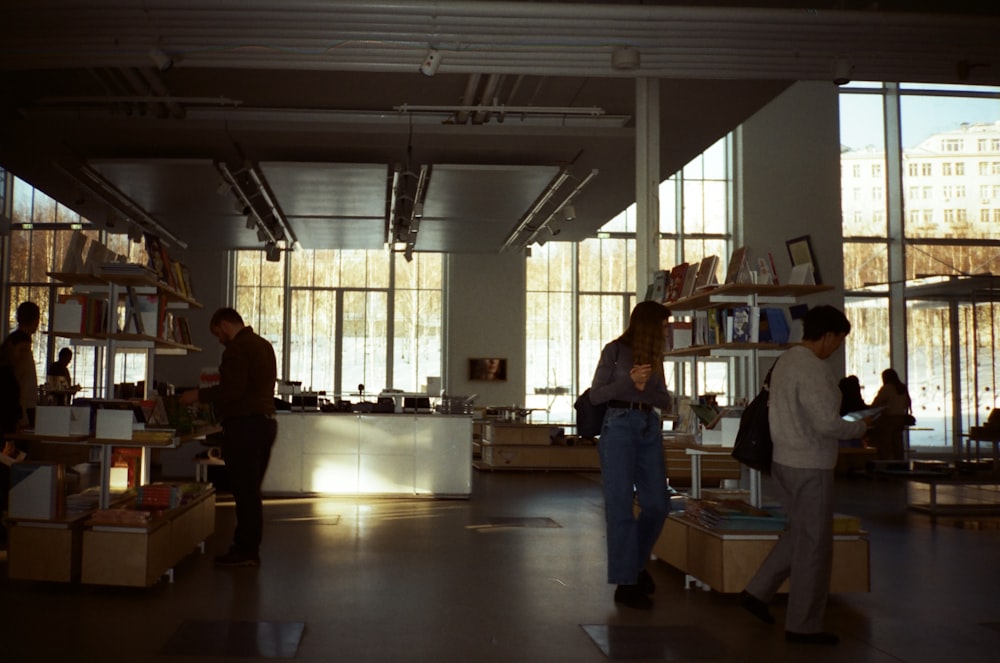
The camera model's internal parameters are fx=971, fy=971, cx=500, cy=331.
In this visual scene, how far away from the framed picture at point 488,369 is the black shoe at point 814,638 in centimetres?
1495

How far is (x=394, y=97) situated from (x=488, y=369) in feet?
34.0

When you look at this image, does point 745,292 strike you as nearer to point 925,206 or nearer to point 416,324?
point 416,324

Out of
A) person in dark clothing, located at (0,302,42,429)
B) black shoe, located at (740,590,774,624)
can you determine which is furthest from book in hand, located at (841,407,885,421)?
person in dark clothing, located at (0,302,42,429)

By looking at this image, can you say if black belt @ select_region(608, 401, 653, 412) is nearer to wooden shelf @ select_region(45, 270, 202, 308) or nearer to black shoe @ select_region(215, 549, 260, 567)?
black shoe @ select_region(215, 549, 260, 567)

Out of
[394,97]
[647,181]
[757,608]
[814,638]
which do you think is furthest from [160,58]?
[814,638]

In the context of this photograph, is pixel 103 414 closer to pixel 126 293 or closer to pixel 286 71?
pixel 126 293

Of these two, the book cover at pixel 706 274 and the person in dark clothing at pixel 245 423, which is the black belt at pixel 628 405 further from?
the person in dark clothing at pixel 245 423

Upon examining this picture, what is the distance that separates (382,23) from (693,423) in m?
3.38

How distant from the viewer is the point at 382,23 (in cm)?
645

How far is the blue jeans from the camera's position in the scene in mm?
5051

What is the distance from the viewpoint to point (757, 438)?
4.64 metres

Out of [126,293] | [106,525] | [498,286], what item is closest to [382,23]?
[126,293]

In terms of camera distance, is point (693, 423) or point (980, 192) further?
point (980, 192)

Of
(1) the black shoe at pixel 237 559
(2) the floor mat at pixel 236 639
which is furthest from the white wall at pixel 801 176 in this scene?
(2) the floor mat at pixel 236 639
